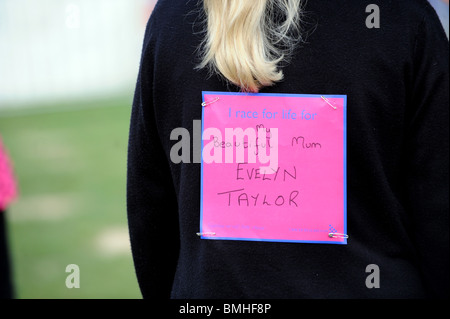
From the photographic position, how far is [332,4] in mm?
1559

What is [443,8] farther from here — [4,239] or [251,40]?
[251,40]

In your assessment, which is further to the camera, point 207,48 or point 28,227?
point 28,227

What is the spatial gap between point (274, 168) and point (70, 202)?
187 inches

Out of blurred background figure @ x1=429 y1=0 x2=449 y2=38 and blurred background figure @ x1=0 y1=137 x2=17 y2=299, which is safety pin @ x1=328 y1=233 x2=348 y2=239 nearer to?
blurred background figure @ x1=0 y1=137 x2=17 y2=299

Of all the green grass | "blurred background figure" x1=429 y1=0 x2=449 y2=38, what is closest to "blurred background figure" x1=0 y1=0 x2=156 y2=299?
the green grass

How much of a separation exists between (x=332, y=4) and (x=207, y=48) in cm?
29

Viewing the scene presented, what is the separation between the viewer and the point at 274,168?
5.14ft

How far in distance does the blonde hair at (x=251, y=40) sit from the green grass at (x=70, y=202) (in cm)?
275

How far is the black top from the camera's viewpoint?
1.53m

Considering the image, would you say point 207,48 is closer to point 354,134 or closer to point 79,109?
point 354,134

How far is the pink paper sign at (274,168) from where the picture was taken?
1549mm

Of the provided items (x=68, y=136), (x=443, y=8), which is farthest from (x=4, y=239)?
(x=68, y=136)
